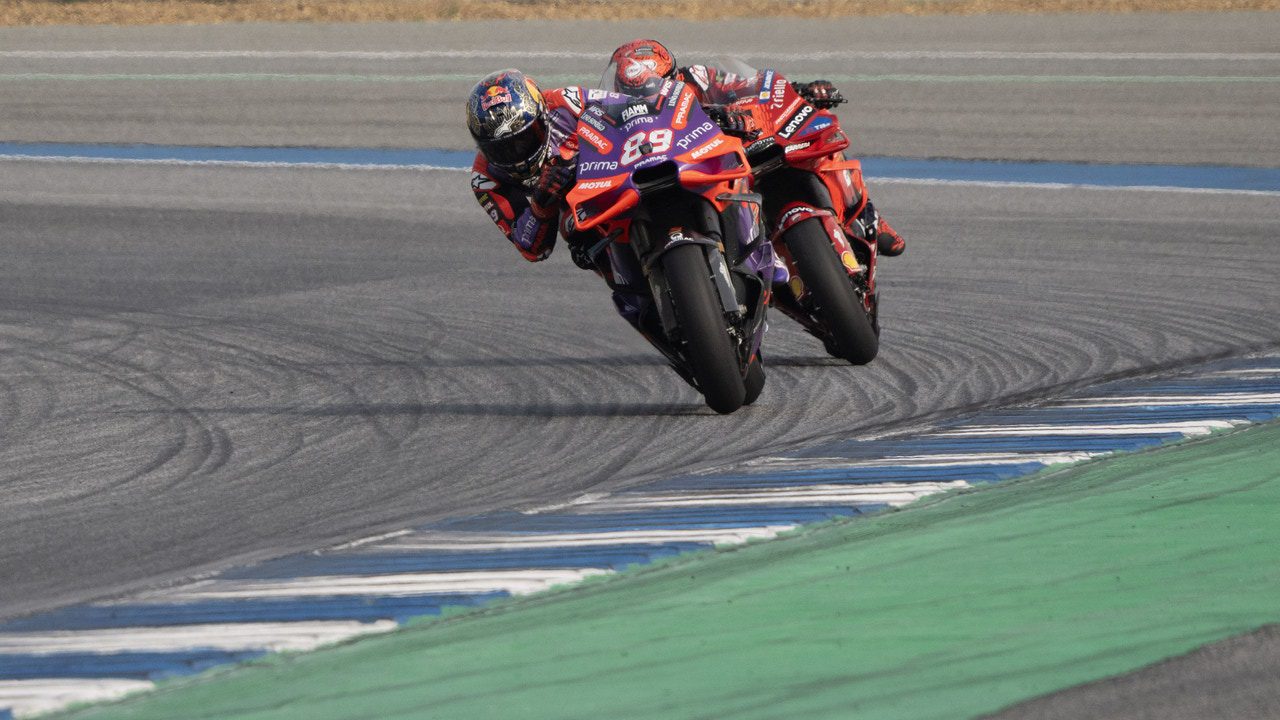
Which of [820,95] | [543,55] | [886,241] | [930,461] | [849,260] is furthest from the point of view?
[543,55]

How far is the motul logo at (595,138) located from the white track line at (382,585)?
2.43m

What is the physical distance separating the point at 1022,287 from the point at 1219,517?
17.0 feet

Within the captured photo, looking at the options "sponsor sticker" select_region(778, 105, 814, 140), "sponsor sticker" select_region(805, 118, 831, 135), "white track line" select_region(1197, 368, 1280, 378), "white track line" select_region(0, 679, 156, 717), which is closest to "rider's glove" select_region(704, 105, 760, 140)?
"sponsor sticker" select_region(778, 105, 814, 140)

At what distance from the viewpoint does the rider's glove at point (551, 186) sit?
7.27 m

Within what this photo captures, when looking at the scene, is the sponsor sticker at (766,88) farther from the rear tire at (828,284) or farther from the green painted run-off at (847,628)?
the green painted run-off at (847,628)

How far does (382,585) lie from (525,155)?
268 centimetres

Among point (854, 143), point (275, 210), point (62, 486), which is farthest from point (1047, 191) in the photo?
point (62, 486)

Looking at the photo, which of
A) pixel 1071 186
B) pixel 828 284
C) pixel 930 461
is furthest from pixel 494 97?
pixel 1071 186

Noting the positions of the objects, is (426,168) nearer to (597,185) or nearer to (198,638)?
(597,185)

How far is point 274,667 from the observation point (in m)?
4.20

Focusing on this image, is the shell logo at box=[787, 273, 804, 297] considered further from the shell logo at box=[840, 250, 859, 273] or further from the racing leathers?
the racing leathers

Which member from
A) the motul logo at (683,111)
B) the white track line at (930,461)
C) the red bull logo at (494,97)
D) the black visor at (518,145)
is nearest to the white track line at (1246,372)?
the white track line at (930,461)

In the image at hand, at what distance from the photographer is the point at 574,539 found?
17.7 feet

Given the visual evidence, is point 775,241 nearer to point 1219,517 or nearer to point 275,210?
point 1219,517
